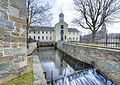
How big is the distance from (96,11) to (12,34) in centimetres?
1669

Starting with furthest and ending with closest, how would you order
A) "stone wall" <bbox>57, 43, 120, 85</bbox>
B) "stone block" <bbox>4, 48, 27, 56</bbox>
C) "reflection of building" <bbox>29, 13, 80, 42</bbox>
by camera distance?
1. "reflection of building" <bbox>29, 13, 80, 42</bbox>
2. "stone wall" <bbox>57, 43, 120, 85</bbox>
3. "stone block" <bbox>4, 48, 27, 56</bbox>

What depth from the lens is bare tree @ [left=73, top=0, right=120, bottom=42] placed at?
17109mm

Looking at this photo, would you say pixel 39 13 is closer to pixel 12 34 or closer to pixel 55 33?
pixel 12 34

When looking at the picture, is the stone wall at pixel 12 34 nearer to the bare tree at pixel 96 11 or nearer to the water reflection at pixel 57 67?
the water reflection at pixel 57 67

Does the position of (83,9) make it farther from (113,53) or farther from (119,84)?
(119,84)

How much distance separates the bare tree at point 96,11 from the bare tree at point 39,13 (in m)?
4.84

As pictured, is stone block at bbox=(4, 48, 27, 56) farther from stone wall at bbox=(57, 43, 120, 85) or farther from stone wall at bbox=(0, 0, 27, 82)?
stone wall at bbox=(57, 43, 120, 85)

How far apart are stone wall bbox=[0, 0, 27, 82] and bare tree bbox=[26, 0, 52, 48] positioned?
13.7 metres

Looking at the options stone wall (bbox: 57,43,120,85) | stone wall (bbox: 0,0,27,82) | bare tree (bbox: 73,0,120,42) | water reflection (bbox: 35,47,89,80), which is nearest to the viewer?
stone wall (bbox: 0,0,27,82)

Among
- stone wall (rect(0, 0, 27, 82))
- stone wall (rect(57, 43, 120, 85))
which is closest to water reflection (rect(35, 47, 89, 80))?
stone wall (rect(57, 43, 120, 85))

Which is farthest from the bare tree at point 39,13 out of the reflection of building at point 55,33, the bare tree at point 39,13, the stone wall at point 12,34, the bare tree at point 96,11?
the reflection of building at point 55,33

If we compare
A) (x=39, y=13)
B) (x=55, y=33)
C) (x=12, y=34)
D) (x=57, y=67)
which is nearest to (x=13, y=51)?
(x=12, y=34)

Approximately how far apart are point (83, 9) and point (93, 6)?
1.53 m

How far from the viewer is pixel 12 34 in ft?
11.1
